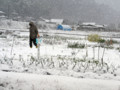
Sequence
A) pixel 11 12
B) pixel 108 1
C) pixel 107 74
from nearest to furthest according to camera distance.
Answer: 1. pixel 107 74
2. pixel 11 12
3. pixel 108 1

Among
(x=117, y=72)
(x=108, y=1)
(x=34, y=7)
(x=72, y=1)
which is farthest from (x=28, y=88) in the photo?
(x=108, y=1)

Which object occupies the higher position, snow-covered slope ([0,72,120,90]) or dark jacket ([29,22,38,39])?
dark jacket ([29,22,38,39])

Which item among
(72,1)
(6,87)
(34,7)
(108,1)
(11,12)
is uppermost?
(108,1)

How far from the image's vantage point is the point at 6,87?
3031mm

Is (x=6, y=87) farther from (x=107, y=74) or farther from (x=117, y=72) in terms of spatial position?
(x=117, y=72)

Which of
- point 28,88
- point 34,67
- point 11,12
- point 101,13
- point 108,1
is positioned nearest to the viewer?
point 28,88

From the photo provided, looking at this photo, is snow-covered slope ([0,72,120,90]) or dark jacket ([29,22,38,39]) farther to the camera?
dark jacket ([29,22,38,39])

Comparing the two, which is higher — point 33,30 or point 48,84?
point 33,30

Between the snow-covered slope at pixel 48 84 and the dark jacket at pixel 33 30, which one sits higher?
the dark jacket at pixel 33 30

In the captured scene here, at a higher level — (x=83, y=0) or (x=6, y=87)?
(x=83, y=0)

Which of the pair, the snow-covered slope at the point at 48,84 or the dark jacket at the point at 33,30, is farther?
the dark jacket at the point at 33,30

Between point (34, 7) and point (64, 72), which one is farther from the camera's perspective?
point (34, 7)

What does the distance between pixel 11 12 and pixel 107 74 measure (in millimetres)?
76561

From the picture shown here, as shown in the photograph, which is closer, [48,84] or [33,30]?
[48,84]
